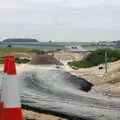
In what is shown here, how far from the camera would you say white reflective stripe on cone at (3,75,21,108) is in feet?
19.8

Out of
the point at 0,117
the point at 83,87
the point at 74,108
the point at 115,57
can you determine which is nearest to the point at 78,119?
the point at 74,108

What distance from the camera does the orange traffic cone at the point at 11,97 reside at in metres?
6.00

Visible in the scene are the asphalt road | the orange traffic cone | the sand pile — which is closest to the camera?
the orange traffic cone

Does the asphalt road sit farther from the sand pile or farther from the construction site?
the sand pile

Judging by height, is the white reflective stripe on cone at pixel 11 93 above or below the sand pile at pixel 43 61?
above

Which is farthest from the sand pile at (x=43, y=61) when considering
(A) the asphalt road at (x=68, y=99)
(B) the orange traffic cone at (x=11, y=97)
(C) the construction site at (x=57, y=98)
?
(B) the orange traffic cone at (x=11, y=97)

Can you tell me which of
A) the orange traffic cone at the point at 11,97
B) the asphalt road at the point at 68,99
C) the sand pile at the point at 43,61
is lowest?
the asphalt road at the point at 68,99

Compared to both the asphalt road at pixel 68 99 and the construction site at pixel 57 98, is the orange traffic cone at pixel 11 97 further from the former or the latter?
the asphalt road at pixel 68 99

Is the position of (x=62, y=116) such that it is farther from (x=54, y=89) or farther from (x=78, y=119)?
(x=54, y=89)

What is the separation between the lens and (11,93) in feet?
19.9

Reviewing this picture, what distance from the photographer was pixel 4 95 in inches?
240

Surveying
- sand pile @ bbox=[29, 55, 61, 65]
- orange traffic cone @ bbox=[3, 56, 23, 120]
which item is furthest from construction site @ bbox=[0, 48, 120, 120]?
sand pile @ bbox=[29, 55, 61, 65]

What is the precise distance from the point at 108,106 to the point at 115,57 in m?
50.8

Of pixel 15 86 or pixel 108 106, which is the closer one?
pixel 15 86
